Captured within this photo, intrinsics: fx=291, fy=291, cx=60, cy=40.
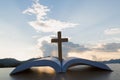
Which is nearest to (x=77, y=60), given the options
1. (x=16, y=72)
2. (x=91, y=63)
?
(x=91, y=63)

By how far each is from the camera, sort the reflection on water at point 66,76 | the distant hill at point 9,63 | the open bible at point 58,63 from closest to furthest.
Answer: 1. the reflection on water at point 66,76
2. the open bible at point 58,63
3. the distant hill at point 9,63

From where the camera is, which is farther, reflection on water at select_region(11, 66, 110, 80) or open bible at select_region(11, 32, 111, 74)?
open bible at select_region(11, 32, 111, 74)

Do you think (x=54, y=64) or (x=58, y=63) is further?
(x=58, y=63)

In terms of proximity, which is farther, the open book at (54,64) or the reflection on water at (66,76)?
the open book at (54,64)

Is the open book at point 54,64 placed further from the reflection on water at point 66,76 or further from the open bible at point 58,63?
the reflection on water at point 66,76

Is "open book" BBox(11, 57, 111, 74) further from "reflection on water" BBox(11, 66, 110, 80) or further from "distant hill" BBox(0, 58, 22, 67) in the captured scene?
"distant hill" BBox(0, 58, 22, 67)

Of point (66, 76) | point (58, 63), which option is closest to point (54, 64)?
point (58, 63)

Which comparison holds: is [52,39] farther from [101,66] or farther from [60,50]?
[101,66]

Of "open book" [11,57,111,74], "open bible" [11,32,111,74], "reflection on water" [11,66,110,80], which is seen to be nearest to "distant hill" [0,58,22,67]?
"open bible" [11,32,111,74]

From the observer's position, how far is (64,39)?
3909 cm

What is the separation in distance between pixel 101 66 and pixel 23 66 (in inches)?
390

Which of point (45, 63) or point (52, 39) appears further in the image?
point (52, 39)

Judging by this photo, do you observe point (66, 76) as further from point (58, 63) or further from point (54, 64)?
point (58, 63)

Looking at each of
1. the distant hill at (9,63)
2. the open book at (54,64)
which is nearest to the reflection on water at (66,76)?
the open book at (54,64)
